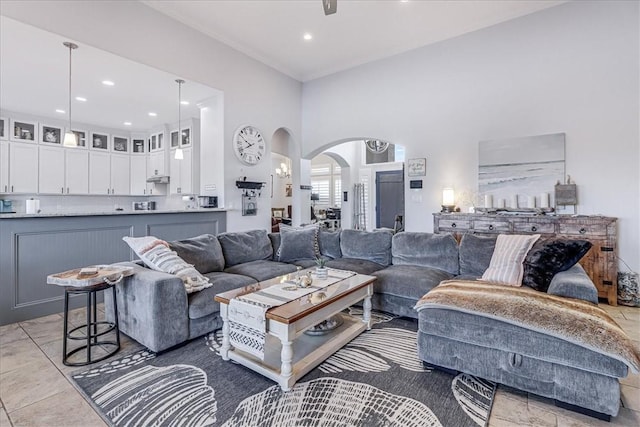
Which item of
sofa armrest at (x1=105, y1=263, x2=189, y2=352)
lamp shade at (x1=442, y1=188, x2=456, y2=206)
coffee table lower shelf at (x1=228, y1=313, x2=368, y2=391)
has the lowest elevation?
coffee table lower shelf at (x1=228, y1=313, x2=368, y2=391)

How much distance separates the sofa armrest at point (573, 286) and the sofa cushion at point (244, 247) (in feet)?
9.80

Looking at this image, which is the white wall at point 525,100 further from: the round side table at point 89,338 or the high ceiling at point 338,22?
the round side table at point 89,338

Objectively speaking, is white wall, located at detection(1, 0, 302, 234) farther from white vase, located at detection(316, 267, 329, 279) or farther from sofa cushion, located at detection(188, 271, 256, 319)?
white vase, located at detection(316, 267, 329, 279)

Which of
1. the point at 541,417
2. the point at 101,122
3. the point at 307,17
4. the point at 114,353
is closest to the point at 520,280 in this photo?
the point at 541,417

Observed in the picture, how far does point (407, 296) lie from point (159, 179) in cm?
632

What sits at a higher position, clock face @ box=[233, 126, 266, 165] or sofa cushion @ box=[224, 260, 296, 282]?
clock face @ box=[233, 126, 266, 165]

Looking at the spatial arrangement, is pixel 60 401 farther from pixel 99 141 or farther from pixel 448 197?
pixel 99 141

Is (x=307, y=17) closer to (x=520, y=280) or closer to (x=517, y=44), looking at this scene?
(x=517, y=44)

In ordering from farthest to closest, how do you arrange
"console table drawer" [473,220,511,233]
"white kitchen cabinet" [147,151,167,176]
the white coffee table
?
"white kitchen cabinet" [147,151,167,176] → "console table drawer" [473,220,511,233] → the white coffee table

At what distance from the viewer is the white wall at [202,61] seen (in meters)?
3.35

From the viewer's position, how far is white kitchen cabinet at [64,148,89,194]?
21.6ft

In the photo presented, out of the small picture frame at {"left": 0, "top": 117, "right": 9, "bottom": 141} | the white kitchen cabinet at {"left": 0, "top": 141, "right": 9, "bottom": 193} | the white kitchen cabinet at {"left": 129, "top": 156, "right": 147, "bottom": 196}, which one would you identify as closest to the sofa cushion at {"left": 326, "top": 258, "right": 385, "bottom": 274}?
the white kitchen cabinet at {"left": 129, "top": 156, "right": 147, "bottom": 196}

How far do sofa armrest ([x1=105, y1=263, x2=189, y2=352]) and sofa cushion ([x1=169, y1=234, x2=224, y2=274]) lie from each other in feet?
1.56

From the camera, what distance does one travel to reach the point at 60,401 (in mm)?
1896
